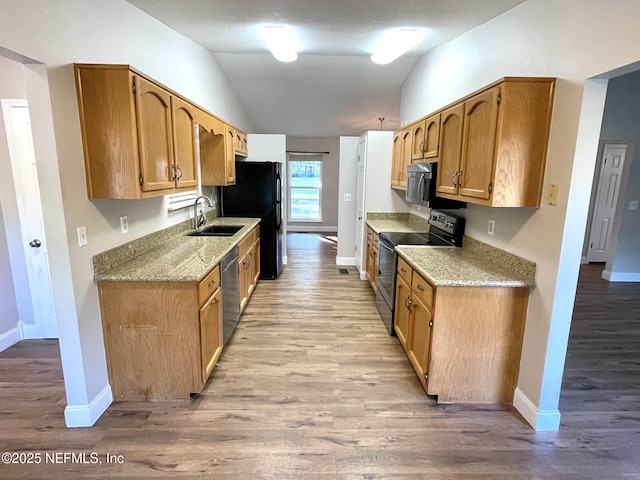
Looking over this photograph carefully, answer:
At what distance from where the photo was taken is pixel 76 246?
192 centimetres

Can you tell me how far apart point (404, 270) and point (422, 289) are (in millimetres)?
443

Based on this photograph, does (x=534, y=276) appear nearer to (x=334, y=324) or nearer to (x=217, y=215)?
(x=334, y=324)

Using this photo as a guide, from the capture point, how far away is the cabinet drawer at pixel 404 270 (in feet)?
8.83

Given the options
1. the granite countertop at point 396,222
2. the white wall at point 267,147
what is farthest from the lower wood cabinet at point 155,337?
the white wall at point 267,147

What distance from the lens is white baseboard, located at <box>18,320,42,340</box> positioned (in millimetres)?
3070

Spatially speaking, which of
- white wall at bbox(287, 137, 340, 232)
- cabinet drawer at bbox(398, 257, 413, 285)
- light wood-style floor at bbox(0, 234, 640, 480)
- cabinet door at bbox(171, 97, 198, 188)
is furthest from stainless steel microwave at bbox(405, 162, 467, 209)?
white wall at bbox(287, 137, 340, 232)

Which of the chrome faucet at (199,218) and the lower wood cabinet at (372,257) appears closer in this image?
the chrome faucet at (199,218)

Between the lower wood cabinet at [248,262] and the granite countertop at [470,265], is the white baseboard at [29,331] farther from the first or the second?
the granite countertop at [470,265]

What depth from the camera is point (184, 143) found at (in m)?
2.65

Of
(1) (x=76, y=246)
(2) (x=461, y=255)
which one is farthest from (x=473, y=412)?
(1) (x=76, y=246)

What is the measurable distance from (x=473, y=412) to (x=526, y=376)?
0.42 metres

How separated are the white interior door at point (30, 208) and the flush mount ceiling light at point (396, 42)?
3315 mm

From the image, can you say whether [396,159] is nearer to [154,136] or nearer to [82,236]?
[154,136]

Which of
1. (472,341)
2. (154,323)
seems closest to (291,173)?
(154,323)
